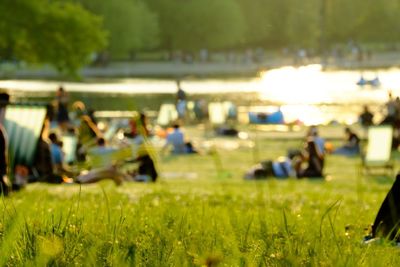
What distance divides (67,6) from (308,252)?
49433 mm

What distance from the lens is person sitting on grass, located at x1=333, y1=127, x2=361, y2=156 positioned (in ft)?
72.7

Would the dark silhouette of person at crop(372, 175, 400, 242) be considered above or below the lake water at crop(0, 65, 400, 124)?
above

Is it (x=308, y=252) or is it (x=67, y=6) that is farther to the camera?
(x=67, y=6)

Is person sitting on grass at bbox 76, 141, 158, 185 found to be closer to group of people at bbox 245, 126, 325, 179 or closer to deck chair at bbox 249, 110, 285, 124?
group of people at bbox 245, 126, 325, 179

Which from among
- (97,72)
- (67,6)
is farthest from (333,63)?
(67,6)

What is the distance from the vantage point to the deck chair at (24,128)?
43.6 ft

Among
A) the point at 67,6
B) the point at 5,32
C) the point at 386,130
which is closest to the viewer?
the point at 386,130

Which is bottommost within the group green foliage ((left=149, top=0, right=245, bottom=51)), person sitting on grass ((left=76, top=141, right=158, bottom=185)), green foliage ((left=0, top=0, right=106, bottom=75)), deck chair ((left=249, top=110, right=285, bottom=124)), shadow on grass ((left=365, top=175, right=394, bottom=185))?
shadow on grass ((left=365, top=175, right=394, bottom=185))

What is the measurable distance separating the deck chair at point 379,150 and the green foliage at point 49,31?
1315 inches

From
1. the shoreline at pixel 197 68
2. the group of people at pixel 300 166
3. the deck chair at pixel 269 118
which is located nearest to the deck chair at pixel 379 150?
the group of people at pixel 300 166

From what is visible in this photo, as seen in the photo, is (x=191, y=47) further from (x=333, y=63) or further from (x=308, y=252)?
(x=308, y=252)

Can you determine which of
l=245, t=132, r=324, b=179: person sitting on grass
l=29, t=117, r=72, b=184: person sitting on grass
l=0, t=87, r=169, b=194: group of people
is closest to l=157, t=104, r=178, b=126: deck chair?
l=0, t=87, r=169, b=194: group of people

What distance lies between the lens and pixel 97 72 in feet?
313

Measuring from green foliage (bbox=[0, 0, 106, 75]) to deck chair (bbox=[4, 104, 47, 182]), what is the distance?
36768 millimetres
